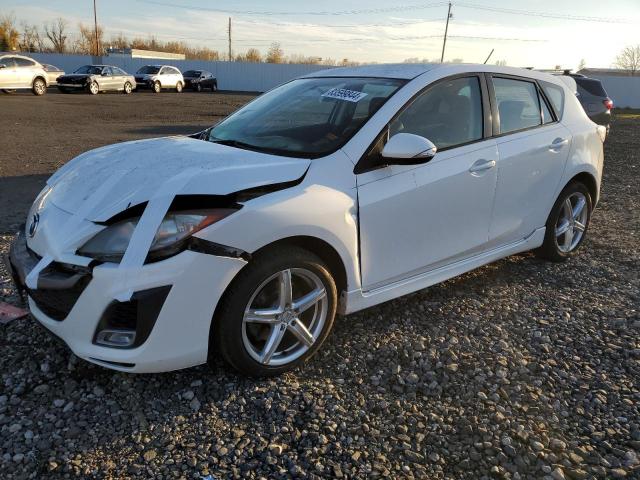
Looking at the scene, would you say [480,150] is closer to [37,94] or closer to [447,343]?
[447,343]

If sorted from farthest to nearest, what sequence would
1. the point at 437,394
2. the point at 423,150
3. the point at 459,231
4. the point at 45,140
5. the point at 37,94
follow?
the point at 37,94
the point at 45,140
the point at 459,231
the point at 423,150
the point at 437,394

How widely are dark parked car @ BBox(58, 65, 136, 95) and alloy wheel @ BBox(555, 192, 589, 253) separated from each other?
2778cm

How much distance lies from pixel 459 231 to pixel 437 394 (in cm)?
123

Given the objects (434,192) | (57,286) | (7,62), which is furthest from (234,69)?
(57,286)

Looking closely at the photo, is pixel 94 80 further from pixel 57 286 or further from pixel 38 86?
pixel 57 286

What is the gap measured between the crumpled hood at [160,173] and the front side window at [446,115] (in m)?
0.85

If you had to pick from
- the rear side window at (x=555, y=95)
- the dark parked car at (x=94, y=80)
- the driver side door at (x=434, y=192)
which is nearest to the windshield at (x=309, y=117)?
the driver side door at (x=434, y=192)

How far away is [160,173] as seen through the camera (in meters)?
2.80

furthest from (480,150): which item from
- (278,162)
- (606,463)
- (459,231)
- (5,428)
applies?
(5,428)

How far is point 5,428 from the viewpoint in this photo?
8.14 ft

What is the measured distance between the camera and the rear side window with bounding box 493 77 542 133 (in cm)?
403

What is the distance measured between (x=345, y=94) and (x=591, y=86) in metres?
10.9

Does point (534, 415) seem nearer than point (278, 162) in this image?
Yes

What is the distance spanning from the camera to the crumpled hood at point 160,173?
2641 millimetres
